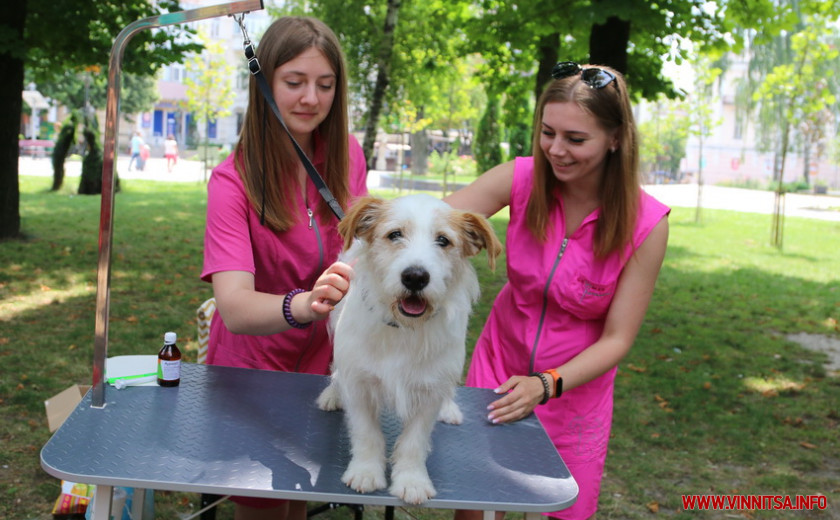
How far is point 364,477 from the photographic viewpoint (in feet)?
7.00

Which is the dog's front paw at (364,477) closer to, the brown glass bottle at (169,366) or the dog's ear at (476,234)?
the dog's ear at (476,234)

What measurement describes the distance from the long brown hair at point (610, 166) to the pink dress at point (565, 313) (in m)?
0.06

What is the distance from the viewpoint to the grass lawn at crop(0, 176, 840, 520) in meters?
5.16

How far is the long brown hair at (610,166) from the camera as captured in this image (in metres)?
2.69

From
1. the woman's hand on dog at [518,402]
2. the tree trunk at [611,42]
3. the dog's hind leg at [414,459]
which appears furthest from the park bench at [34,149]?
the dog's hind leg at [414,459]

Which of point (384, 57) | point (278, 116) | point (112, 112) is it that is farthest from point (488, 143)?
point (112, 112)

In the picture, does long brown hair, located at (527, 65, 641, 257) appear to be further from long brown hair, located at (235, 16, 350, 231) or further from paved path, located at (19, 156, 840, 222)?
paved path, located at (19, 156, 840, 222)

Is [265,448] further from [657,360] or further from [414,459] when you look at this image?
[657,360]

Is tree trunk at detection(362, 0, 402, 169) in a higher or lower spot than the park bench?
higher

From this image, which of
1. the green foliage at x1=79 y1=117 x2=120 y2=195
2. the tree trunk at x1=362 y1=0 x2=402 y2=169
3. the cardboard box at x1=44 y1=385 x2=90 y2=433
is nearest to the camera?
the cardboard box at x1=44 y1=385 x2=90 y2=433

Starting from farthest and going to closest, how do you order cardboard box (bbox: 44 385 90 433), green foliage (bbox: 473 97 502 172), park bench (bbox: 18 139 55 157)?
park bench (bbox: 18 139 55 157) < green foliage (bbox: 473 97 502 172) < cardboard box (bbox: 44 385 90 433)

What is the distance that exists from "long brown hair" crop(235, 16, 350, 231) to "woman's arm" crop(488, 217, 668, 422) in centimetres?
112

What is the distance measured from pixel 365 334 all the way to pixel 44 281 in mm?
8496

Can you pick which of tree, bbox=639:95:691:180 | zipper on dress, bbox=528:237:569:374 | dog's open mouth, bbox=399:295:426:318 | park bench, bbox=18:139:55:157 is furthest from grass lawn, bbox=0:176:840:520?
park bench, bbox=18:139:55:157
